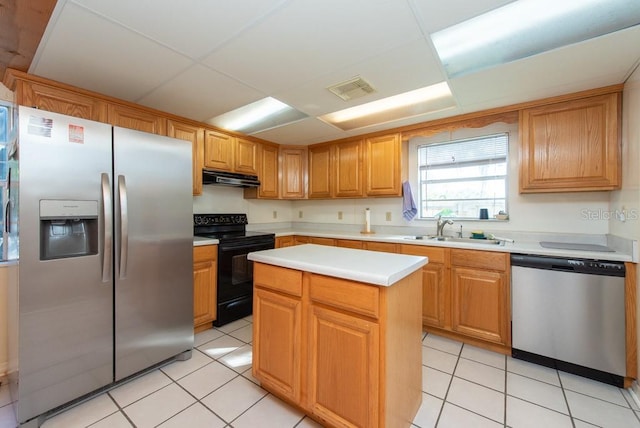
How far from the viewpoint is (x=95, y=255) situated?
1716mm

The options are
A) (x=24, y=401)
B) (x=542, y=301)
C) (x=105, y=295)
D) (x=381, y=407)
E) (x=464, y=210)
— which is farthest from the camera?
(x=464, y=210)

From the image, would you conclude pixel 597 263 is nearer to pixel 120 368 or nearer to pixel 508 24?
pixel 508 24

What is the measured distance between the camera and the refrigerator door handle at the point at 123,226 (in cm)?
178

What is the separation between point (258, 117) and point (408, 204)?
2126 millimetres

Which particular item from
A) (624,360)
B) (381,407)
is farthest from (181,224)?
(624,360)

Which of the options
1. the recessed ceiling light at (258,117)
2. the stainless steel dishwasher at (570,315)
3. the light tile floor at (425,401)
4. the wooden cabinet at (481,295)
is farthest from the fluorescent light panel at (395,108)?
the light tile floor at (425,401)

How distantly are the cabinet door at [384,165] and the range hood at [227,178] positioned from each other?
1550 millimetres

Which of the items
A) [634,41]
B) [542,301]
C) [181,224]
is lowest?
[542,301]

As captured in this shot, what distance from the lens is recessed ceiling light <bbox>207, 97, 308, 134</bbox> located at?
2.89 meters

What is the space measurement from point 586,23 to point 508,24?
41 cm

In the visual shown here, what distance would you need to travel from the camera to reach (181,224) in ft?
7.06

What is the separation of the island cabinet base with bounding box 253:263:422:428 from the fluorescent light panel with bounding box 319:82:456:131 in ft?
6.02

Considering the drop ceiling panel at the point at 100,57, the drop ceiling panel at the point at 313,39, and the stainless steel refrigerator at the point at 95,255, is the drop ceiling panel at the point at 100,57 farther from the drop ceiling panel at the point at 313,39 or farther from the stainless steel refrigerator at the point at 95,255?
the stainless steel refrigerator at the point at 95,255

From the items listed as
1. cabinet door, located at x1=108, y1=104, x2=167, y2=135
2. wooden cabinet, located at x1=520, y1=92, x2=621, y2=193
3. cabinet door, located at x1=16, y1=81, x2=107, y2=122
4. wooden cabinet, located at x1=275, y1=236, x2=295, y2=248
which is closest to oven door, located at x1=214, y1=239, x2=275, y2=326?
wooden cabinet, located at x1=275, y1=236, x2=295, y2=248
